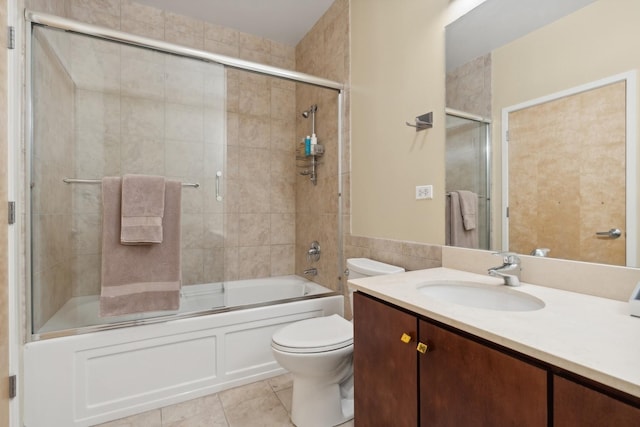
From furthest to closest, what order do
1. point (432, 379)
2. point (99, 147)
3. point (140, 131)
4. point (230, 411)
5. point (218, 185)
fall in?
point (218, 185), point (140, 131), point (99, 147), point (230, 411), point (432, 379)

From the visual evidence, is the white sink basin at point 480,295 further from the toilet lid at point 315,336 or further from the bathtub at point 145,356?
the bathtub at point 145,356

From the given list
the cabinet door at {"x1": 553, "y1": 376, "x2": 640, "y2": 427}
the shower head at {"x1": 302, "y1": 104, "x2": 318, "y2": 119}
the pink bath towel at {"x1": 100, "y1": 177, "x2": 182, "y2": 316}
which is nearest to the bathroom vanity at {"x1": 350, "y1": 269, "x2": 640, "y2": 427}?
the cabinet door at {"x1": 553, "y1": 376, "x2": 640, "y2": 427}

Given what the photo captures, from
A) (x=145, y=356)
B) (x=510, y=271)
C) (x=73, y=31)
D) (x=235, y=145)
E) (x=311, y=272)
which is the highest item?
(x=73, y=31)

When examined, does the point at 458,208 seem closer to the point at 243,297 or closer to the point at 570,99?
the point at 570,99

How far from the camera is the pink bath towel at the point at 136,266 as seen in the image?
1601 mm

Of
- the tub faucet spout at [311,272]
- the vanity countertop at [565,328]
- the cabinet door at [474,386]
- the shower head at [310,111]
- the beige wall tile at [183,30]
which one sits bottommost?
the tub faucet spout at [311,272]

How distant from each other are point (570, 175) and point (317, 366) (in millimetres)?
1298

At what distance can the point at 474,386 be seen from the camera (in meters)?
0.74

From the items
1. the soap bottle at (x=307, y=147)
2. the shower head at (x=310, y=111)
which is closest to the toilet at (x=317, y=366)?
the soap bottle at (x=307, y=147)

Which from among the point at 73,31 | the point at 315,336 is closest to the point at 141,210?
the point at 73,31

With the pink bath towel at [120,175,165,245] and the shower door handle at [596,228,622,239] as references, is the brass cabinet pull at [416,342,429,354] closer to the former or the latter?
the shower door handle at [596,228,622,239]

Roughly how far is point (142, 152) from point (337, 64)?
158 centimetres

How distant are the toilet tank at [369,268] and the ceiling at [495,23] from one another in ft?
3.56

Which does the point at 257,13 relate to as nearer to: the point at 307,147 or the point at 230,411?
the point at 307,147
